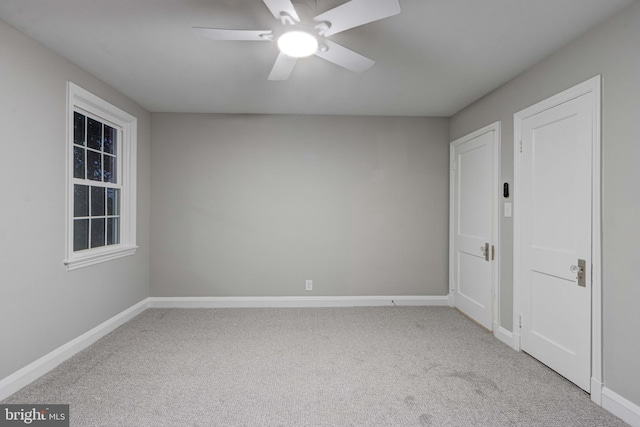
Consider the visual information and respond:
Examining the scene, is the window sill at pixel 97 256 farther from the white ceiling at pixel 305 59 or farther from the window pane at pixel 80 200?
the white ceiling at pixel 305 59

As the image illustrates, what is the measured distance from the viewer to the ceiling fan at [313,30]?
1.61 metres

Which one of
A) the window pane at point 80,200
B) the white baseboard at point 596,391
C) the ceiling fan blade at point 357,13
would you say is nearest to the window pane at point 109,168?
the window pane at point 80,200

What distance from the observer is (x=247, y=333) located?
10.7 feet

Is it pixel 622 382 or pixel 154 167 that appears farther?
pixel 154 167

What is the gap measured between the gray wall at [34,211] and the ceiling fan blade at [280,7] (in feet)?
6.07

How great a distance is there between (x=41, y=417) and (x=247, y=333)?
1621 millimetres

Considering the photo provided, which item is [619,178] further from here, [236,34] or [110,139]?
[110,139]

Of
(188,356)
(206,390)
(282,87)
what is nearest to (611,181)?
(282,87)

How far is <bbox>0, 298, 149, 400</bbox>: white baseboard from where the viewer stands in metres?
2.15

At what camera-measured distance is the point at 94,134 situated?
3.22 metres

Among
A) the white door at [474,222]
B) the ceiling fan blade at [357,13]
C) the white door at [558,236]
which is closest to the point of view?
the ceiling fan blade at [357,13]

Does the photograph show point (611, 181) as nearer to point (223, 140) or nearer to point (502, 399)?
point (502, 399)

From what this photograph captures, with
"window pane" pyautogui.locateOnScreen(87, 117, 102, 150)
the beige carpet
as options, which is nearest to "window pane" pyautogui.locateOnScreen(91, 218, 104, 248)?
"window pane" pyautogui.locateOnScreen(87, 117, 102, 150)

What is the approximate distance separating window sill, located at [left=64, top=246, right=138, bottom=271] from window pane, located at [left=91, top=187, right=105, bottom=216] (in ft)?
1.27
